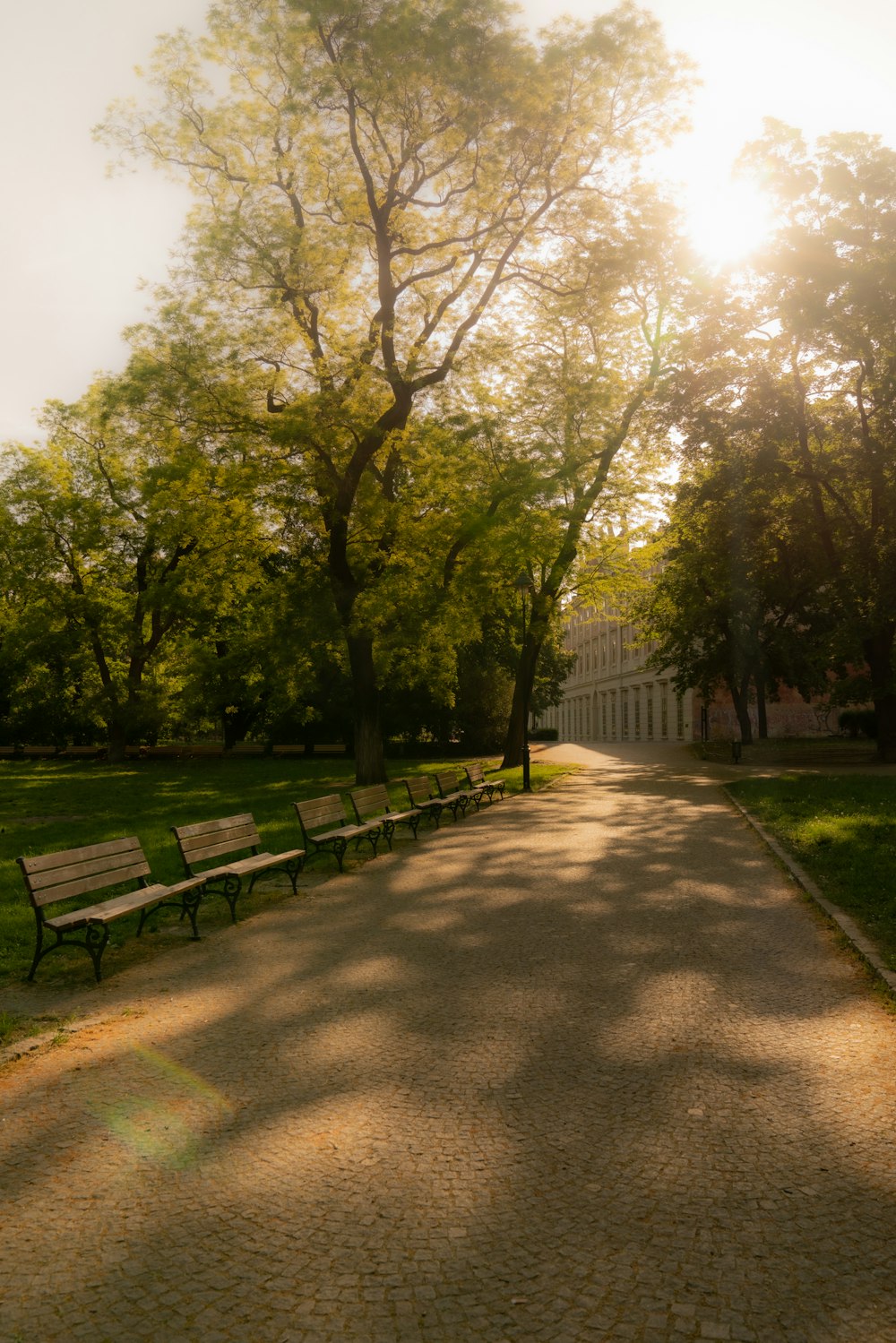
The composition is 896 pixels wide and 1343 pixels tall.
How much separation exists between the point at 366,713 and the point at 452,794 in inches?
191

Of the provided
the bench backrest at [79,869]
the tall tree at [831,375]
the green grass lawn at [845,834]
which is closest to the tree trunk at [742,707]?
the tall tree at [831,375]

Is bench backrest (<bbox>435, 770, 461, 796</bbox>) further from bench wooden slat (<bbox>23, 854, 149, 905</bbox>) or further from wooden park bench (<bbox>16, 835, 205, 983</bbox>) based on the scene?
bench wooden slat (<bbox>23, 854, 149, 905</bbox>)

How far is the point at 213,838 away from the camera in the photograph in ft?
32.0

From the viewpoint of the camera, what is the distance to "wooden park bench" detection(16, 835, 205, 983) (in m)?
6.80

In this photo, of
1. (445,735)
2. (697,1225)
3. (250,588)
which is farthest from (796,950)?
(445,735)

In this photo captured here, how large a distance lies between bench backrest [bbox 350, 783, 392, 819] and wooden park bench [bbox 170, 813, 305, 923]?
242 centimetres

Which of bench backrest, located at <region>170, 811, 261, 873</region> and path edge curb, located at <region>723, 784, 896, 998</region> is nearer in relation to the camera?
path edge curb, located at <region>723, 784, 896, 998</region>

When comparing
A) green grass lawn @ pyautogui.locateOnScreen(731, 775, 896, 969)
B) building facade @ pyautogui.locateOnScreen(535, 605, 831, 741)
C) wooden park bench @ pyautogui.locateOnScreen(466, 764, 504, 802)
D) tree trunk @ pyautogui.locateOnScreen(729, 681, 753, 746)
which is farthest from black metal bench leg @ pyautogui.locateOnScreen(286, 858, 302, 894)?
tree trunk @ pyautogui.locateOnScreen(729, 681, 753, 746)

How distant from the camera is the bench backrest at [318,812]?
11880 mm

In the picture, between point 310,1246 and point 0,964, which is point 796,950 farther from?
point 0,964

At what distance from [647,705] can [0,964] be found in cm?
6350

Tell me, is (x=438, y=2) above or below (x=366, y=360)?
above

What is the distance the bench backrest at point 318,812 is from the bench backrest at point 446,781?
4.50 meters

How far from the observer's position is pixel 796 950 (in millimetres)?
7367
